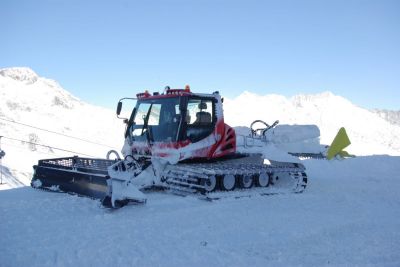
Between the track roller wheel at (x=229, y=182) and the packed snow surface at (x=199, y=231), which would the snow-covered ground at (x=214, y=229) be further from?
the track roller wheel at (x=229, y=182)

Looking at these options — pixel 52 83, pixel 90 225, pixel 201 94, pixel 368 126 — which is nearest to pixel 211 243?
pixel 90 225

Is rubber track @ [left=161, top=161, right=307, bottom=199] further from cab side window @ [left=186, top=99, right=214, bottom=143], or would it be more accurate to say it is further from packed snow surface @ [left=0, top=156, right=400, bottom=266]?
cab side window @ [left=186, top=99, right=214, bottom=143]

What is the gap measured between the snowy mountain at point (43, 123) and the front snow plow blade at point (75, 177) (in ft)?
63.6

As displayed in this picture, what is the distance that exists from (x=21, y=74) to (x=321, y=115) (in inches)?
2362

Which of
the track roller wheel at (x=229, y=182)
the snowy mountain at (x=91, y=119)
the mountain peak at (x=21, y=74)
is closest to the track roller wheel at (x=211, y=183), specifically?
the track roller wheel at (x=229, y=182)

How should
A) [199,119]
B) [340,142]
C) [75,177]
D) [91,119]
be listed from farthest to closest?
1. [91,119]
2. [340,142]
3. [199,119]
4. [75,177]

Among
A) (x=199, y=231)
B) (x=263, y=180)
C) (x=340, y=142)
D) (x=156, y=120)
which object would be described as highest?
(x=156, y=120)

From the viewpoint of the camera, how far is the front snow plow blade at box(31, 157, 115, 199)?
750cm

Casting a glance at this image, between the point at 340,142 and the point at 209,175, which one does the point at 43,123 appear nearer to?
the point at 340,142

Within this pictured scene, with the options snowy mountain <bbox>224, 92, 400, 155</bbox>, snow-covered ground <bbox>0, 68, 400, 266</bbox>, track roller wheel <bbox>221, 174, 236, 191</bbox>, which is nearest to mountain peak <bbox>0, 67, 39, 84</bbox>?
snowy mountain <bbox>224, 92, 400, 155</bbox>

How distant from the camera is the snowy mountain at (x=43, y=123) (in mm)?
36156

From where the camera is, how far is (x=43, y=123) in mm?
54469

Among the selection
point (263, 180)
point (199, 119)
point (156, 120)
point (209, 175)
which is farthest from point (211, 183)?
point (156, 120)

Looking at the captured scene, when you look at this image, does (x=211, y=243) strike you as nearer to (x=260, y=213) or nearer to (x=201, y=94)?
(x=260, y=213)
